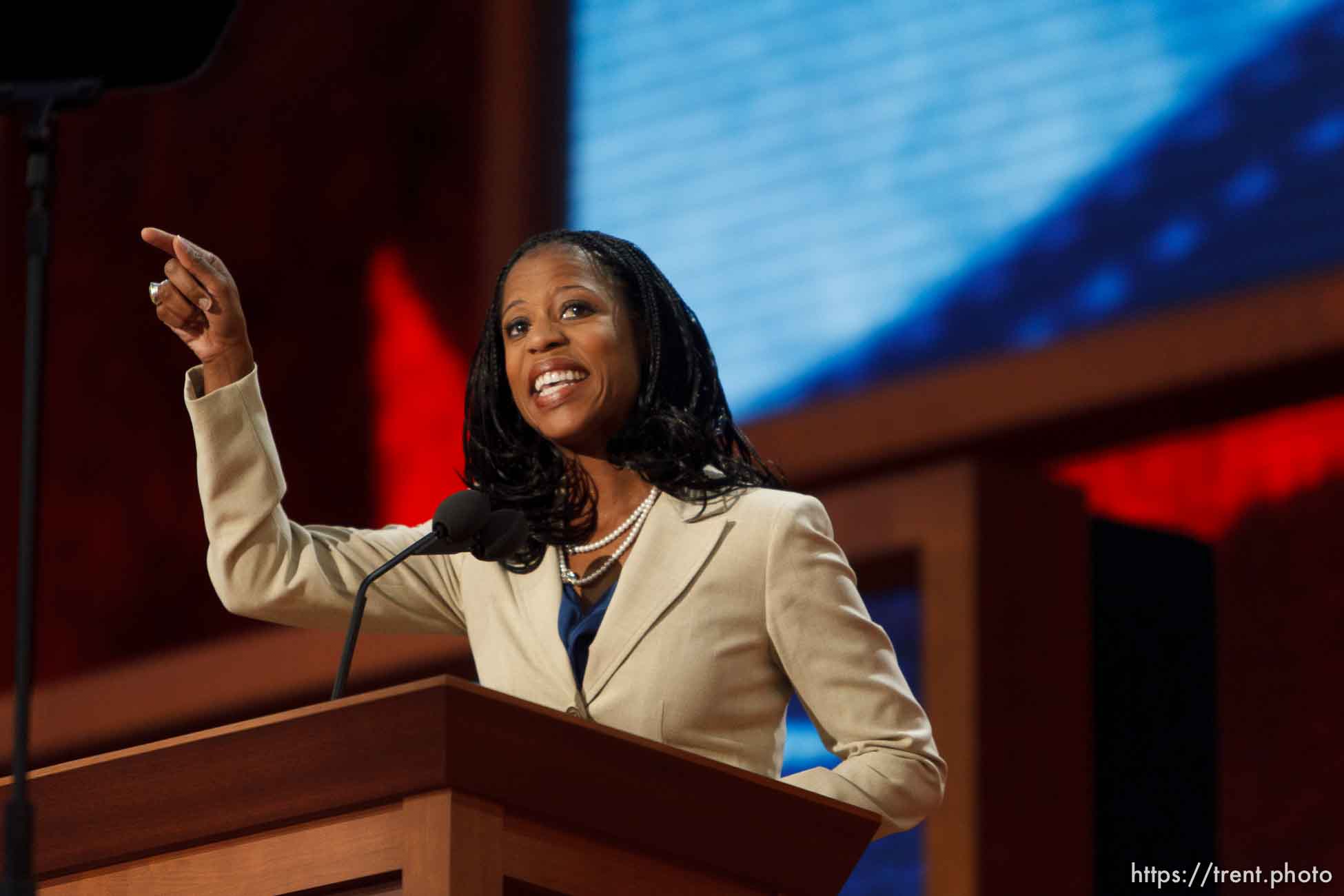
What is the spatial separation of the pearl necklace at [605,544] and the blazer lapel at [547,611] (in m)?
0.01

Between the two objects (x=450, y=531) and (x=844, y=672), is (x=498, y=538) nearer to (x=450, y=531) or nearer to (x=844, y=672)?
(x=450, y=531)

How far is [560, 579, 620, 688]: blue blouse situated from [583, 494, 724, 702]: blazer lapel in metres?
0.01

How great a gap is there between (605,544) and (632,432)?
12cm

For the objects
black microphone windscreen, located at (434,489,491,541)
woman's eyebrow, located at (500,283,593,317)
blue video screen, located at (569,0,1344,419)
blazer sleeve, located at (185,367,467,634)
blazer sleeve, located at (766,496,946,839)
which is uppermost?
blue video screen, located at (569,0,1344,419)

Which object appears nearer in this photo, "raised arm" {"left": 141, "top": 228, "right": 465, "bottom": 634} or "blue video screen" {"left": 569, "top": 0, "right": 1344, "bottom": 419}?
Answer: "raised arm" {"left": 141, "top": 228, "right": 465, "bottom": 634}

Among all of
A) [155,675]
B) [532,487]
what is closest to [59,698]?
[155,675]

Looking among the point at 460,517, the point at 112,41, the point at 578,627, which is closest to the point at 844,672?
the point at 578,627

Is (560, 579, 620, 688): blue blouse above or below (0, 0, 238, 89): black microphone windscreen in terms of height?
below

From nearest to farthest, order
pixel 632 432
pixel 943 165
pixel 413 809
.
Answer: pixel 413 809, pixel 632 432, pixel 943 165

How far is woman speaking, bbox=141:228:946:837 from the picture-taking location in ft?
6.90

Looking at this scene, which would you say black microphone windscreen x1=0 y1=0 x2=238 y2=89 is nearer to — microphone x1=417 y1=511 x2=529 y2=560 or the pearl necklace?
microphone x1=417 y1=511 x2=529 y2=560

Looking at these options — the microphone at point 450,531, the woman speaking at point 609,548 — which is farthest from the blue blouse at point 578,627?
the microphone at point 450,531

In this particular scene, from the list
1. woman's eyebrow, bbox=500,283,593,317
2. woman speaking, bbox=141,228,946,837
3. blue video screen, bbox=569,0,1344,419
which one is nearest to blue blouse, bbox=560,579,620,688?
woman speaking, bbox=141,228,946,837

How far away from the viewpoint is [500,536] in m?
2.10
